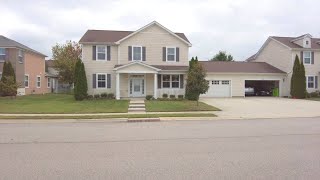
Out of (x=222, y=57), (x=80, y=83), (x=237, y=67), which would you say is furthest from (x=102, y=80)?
(x=222, y=57)

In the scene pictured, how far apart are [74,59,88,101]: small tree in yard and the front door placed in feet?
15.6

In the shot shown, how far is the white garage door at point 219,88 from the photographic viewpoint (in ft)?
129

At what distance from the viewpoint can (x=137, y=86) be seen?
36.1m

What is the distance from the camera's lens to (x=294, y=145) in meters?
10.0

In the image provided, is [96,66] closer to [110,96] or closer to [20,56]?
[110,96]

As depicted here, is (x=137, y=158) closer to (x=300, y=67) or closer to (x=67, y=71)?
(x=300, y=67)

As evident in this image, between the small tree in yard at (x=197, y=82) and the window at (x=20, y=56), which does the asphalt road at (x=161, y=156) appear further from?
the window at (x=20, y=56)

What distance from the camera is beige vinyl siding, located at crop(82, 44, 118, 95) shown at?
35.6 metres

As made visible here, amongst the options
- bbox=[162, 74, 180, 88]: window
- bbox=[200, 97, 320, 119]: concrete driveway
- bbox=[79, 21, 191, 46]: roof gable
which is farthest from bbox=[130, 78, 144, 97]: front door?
bbox=[200, 97, 320, 119]: concrete driveway

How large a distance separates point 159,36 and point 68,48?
29.3 m

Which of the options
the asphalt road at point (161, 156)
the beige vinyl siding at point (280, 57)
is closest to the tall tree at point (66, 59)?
the beige vinyl siding at point (280, 57)

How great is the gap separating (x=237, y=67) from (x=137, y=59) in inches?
502

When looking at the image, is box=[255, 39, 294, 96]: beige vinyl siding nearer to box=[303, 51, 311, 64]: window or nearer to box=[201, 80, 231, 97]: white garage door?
box=[303, 51, 311, 64]: window

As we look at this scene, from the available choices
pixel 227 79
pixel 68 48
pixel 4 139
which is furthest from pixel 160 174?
pixel 68 48
